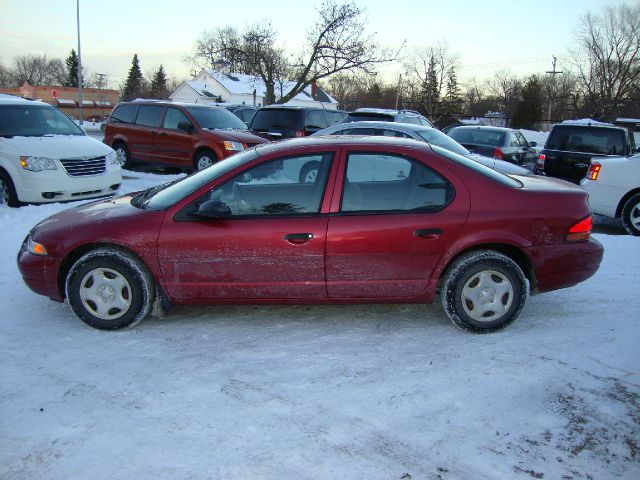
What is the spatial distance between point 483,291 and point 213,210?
2.12m

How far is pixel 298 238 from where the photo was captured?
13.1ft

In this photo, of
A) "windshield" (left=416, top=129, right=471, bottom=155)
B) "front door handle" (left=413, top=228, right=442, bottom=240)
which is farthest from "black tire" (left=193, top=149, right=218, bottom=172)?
"front door handle" (left=413, top=228, right=442, bottom=240)

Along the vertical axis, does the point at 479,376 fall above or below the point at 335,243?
below

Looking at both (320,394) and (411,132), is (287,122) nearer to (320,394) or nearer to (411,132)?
(411,132)

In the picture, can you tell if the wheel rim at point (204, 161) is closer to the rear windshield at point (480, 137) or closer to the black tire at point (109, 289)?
the rear windshield at point (480, 137)

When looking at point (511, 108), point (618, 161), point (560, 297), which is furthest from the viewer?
point (511, 108)

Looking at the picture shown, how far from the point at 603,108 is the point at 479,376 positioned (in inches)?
Result: 1824

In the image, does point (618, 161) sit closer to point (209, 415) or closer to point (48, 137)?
point (209, 415)

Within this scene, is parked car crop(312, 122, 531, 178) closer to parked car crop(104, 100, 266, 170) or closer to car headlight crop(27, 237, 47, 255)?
parked car crop(104, 100, 266, 170)

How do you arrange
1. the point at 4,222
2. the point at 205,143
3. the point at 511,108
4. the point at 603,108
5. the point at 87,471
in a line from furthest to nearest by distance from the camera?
the point at 511,108, the point at 603,108, the point at 205,143, the point at 4,222, the point at 87,471

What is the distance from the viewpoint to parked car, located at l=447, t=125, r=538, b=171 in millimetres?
12672

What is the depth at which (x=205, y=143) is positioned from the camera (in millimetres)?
11734

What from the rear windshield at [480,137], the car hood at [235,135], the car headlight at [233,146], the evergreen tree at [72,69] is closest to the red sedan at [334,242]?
the car headlight at [233,146]

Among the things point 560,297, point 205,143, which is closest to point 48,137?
point 205,143
